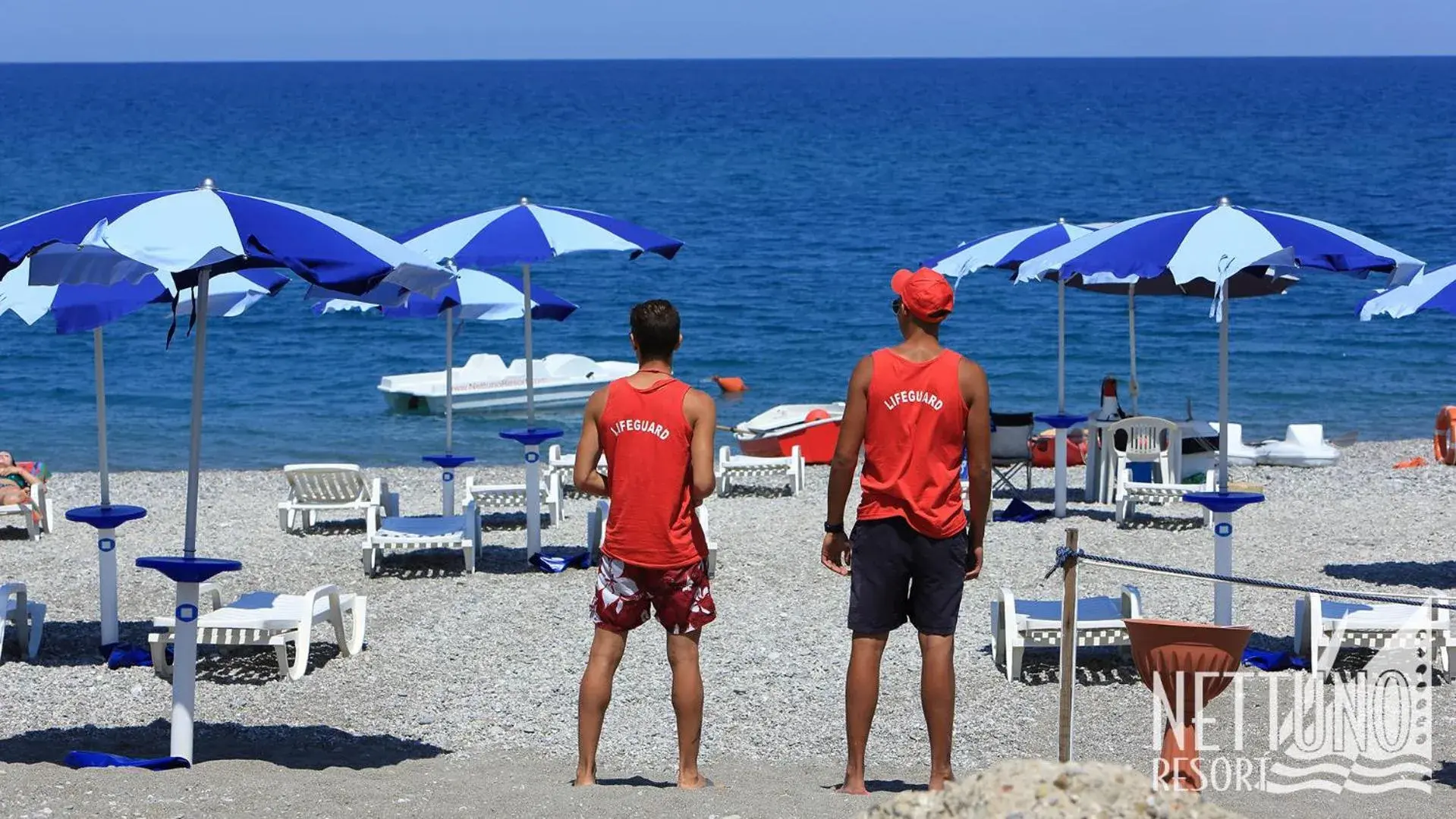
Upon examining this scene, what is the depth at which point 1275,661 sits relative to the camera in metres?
8.06

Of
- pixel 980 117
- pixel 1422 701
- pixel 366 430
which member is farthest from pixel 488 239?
pixel 980 117

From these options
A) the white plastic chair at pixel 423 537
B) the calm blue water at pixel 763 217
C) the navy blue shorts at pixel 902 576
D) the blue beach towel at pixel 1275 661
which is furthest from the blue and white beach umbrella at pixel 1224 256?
the calm blue water at pixel 763 217

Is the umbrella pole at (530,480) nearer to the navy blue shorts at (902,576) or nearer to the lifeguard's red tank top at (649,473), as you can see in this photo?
the lifeguard's red tank top at (649,473)

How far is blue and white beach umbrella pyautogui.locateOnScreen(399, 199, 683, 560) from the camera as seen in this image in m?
10.1

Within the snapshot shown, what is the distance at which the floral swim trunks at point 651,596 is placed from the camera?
18.5ft

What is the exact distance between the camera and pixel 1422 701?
733cm

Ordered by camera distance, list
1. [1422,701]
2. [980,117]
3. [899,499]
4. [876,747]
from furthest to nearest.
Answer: [980,117], [1422,701], [876,747], [899,499]

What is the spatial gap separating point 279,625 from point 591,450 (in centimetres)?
297

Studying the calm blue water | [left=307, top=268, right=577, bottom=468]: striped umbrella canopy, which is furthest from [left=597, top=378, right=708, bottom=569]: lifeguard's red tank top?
the calm blue water

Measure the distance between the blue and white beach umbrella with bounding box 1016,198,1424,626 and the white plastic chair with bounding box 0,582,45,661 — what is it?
5.57 meters

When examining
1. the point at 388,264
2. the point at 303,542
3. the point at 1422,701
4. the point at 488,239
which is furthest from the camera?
the point at 303,542

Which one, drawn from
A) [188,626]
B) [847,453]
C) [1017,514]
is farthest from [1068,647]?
[1017,514]

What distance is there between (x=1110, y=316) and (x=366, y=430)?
15840mm

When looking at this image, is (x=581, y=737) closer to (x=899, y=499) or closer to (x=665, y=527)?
(x=665, y=527)
